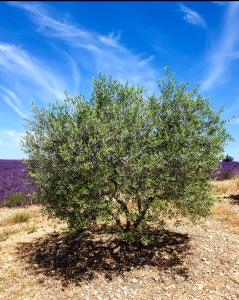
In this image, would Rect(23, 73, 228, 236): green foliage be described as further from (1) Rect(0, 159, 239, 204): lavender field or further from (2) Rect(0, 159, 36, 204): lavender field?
(2) Rect(0, 159, 36, 204): lavender field

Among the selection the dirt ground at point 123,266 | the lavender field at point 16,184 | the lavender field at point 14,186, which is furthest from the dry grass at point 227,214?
the lavender field at point 14,186

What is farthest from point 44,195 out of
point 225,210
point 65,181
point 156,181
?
point 225,210

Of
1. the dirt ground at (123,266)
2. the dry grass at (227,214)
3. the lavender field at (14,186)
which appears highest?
the lavender field at (14,186)

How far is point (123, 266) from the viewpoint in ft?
43.7

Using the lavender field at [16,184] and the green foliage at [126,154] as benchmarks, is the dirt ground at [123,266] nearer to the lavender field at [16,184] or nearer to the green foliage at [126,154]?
the green foliage at [126,154]

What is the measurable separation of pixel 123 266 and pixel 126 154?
4.51 meters

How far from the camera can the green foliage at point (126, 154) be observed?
11422mm

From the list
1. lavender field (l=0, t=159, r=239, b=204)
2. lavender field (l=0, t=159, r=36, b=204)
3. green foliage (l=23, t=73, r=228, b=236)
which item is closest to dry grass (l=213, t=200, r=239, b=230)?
lavender field (l=0, t=159, r=239, b=204)

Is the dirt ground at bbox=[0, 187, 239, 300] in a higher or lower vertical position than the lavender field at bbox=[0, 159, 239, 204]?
lower

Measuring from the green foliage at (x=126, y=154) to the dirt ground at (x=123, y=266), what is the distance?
159 cm

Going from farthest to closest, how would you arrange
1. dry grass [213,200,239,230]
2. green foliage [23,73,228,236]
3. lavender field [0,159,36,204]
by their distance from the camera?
1. lavender field [0,159,36,204]
2. dry grass [213,200,239,230]
3. green foliage [23,73,228,236]

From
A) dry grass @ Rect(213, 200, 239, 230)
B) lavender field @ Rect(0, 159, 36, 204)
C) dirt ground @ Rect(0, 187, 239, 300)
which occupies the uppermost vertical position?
lavender field @ Rect(0, 159, 36, 204)

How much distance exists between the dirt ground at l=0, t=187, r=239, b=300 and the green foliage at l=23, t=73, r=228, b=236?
1.59 meters

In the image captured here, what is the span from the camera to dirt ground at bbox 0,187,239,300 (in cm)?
1185
